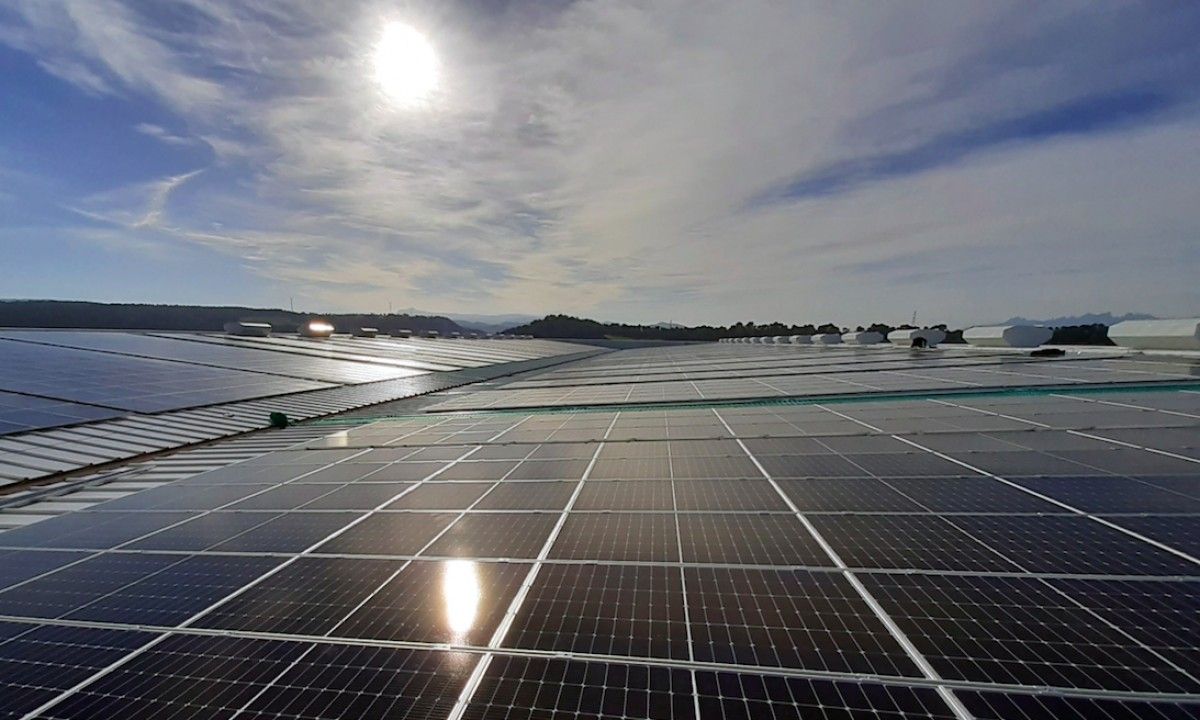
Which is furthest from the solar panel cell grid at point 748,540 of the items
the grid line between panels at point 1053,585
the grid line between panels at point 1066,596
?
the grid line between panels at point 1053,585

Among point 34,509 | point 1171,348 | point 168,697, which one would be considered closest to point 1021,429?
point 168,697

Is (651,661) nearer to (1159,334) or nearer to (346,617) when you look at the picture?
(346,617)

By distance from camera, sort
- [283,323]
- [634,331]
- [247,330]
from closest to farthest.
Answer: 1. [247,330]
2. [283,323]
3. [634,331]

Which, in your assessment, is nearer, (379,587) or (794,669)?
(794,669)

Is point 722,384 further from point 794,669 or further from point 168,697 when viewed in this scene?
point 168,697

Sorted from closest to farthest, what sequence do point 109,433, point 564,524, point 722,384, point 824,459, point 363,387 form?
point 564,524, point 824,459, point 109,433, point 722,384, point 363,387

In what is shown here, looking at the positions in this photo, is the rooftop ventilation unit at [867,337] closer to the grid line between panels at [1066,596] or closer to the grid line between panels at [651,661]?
the grid line between panels at [1066,596]

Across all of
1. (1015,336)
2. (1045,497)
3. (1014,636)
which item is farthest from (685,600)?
(1015,336)
